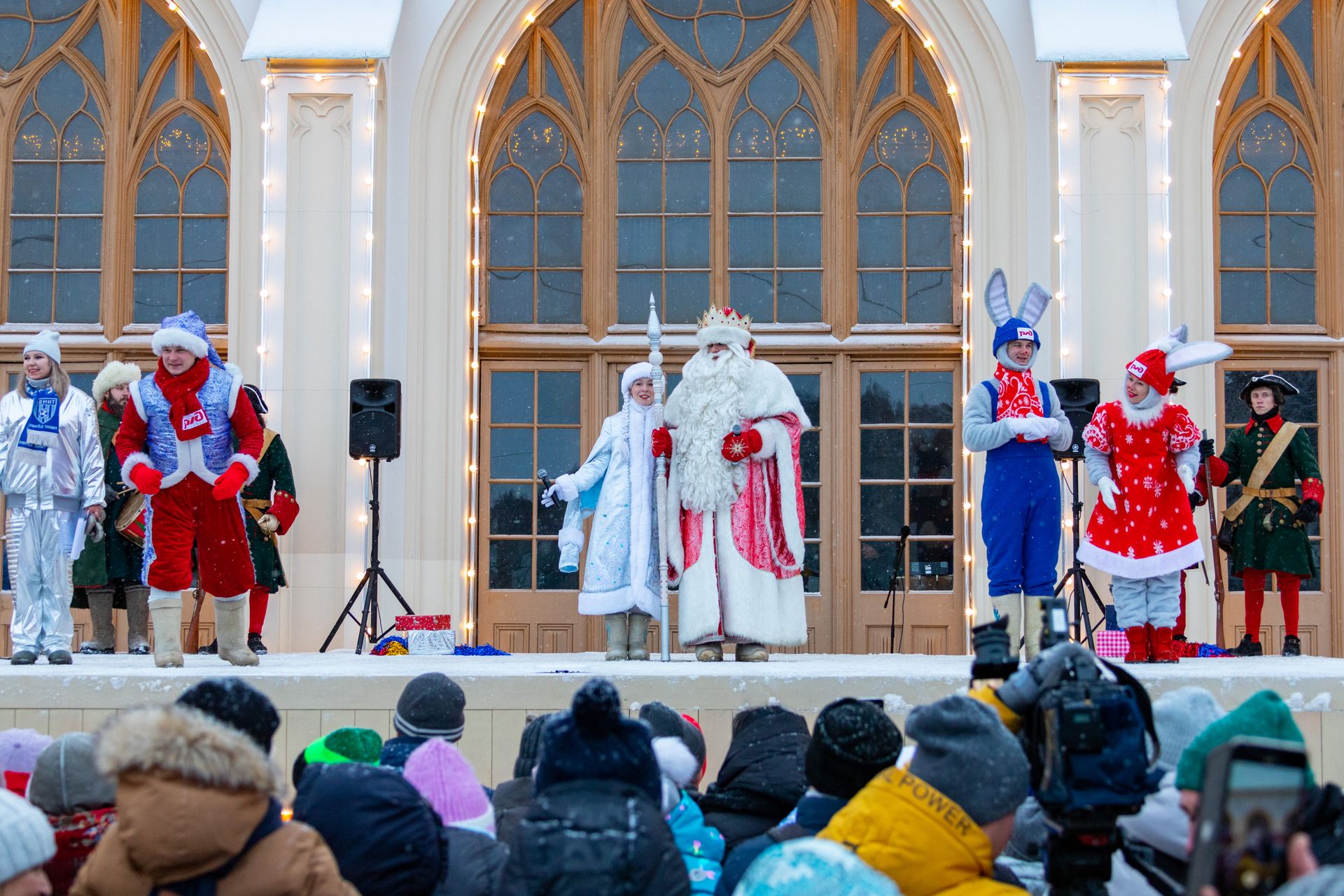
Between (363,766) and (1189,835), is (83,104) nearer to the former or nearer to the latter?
(363,766)

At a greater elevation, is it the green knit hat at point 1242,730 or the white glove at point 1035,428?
the white glove at point 1035,428

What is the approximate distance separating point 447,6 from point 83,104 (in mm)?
2478

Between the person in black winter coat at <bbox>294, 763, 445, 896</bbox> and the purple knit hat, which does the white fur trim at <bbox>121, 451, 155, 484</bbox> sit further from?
the person in black winter coat at <bbox>294, 763, 445, 896</bbox>

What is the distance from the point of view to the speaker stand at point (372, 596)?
7.98 metres

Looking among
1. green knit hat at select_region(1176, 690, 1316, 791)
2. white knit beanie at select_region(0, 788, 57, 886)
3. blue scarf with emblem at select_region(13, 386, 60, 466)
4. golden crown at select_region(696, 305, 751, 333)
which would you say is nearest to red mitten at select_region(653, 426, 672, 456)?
golden crown at select_region(696, 305, 751, 333)

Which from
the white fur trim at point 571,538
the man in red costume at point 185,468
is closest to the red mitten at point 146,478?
the man in red costume at point 185,468

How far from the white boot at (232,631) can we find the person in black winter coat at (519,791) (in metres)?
2.70

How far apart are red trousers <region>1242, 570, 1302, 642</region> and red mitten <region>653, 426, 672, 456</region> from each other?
3318mm

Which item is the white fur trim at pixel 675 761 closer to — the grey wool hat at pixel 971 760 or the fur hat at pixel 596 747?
the fur hat at pixel 596 747

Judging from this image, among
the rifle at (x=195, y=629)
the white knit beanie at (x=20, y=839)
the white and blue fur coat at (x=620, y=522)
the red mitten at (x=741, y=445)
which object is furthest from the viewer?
the rifle at (x=195, y=629)

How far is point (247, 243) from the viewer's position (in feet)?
30.0

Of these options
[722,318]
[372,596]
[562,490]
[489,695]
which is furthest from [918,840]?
[372,596]

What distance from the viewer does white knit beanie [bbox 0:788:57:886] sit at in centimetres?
230

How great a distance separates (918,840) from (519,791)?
1.37 meters
